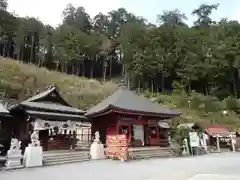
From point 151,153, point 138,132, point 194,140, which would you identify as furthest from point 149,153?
point 194,140

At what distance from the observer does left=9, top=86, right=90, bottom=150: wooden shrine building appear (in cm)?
1773

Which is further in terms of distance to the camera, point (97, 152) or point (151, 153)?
point (151, 153)

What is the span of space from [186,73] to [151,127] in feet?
83.5

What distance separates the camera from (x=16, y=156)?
12.5m

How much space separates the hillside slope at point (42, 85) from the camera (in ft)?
112

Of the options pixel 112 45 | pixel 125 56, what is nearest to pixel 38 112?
pixel 125 56

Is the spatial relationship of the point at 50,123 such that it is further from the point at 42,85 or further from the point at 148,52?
the point at 148,52

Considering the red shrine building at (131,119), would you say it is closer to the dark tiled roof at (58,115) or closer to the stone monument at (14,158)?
the dark tiled roof at (58,115)

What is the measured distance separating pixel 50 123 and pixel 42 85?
2133 cm

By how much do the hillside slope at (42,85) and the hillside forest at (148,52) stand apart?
8368mm

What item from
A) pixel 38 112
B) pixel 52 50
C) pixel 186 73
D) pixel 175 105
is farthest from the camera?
pixel 52 50

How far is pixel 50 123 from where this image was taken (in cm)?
1772

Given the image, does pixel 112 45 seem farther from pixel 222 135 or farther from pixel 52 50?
pixel 222 135

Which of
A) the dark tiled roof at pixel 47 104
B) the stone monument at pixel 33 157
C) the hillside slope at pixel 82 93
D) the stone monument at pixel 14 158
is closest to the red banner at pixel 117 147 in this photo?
the stone monument at pixel 33 157
